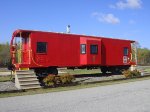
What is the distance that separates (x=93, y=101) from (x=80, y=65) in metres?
13.2

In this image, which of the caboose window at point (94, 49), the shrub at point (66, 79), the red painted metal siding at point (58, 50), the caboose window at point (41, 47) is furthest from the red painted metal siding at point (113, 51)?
the shrub at point (66, 79)

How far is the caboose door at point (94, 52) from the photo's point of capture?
2486 cm

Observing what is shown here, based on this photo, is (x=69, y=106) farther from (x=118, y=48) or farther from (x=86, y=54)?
(x=118, y=48)

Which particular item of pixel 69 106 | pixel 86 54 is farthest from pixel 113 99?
pixel 86 54

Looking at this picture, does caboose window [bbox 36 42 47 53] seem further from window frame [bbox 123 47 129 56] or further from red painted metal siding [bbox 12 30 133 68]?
window frame [bbox 123 47 129 56]

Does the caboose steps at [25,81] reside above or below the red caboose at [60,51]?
below

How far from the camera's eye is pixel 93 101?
11742 mm

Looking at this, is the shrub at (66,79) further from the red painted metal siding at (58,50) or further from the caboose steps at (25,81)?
the red painted metal siding at (58,50)

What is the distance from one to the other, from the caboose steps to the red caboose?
6.80 feet

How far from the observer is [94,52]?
25281 mm

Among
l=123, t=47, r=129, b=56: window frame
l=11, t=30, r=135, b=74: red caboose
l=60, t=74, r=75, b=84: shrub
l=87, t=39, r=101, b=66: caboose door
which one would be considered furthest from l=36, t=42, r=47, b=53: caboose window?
l=123, t=47, r=129, b=56: window frame

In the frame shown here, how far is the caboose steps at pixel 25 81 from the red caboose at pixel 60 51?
6.80 feet

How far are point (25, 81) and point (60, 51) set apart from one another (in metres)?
6.43

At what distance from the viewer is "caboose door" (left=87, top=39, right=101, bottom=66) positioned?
24.9m
